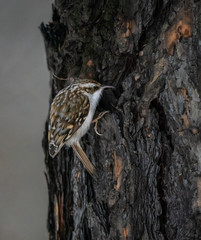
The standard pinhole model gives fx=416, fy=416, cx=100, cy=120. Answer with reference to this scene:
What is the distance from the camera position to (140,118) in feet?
5.33

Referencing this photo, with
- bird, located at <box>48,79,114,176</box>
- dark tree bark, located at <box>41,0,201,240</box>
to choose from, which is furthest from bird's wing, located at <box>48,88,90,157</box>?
dark tree bark, located at <box>41,0,201,240</box>

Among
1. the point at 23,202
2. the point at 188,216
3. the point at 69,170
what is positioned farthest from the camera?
the point at 23,202

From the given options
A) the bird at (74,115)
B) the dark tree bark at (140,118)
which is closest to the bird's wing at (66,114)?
the bird at (74,115)

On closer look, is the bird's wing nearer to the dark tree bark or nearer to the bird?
the bird

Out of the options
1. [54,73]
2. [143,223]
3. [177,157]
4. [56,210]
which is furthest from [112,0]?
[56,210]

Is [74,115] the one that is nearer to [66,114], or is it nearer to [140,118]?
[66,114]

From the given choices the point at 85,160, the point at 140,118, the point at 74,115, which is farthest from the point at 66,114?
the point at 140,118

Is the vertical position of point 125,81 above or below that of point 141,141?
above

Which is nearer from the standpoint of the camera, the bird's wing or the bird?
the bird

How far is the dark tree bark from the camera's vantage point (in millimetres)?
1507

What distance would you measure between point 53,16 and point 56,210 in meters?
0.95

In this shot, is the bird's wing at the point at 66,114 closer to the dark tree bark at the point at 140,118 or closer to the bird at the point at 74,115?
the bird at the point at 74,115

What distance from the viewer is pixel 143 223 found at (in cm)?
160

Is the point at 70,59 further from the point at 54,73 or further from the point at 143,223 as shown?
the point at 143,223
